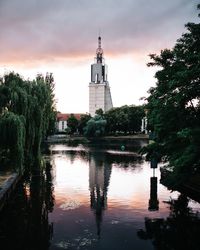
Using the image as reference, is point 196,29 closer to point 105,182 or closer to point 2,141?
point 2,141

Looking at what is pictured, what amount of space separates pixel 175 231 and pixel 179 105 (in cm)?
667

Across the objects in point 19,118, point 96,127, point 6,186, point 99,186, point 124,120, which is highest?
point 124,120

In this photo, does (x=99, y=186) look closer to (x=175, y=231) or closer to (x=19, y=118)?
(x=19, y=118)

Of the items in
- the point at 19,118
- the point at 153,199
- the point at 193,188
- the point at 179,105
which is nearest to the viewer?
the point at 179,105

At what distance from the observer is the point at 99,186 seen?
104 feet

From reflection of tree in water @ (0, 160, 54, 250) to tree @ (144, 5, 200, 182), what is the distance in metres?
7.27

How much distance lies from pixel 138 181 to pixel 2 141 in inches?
598

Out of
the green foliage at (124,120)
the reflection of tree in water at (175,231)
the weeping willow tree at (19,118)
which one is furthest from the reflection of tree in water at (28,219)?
the green foliage at (124,120)

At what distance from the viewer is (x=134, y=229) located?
18.7m

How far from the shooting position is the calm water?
16688mm

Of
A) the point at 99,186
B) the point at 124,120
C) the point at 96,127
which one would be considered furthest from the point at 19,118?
the point at 124,120

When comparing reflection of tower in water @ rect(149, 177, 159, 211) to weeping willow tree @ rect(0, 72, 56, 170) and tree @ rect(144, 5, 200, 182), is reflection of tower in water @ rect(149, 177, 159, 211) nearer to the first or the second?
tree @ rect(144, 5, 200, 182)

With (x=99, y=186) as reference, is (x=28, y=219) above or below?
below

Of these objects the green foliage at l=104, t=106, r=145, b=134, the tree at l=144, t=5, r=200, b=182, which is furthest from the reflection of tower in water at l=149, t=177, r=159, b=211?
the green foliage at l=104, t=106, r=145, b=134
